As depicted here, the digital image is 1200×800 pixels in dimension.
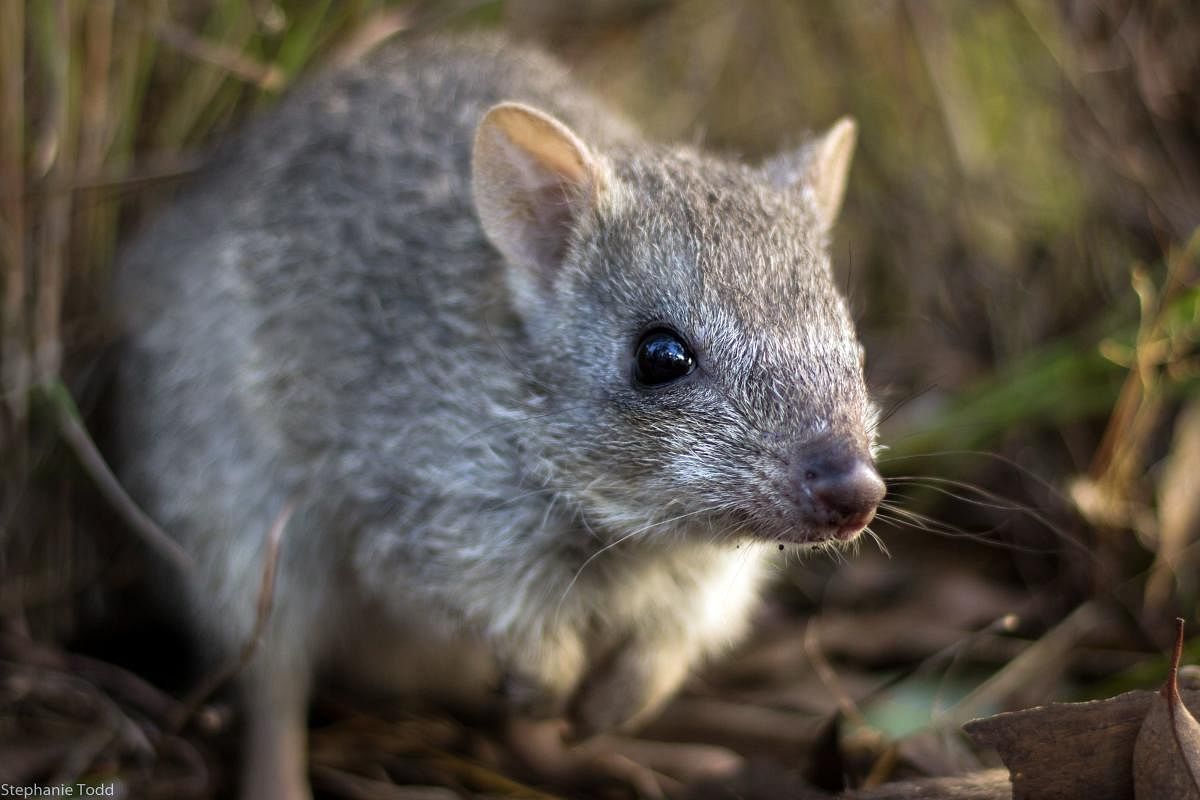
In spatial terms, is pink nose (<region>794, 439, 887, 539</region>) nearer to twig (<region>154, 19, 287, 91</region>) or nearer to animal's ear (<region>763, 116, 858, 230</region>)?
animal's ear (<region>763, 116, 858, 230</region>)

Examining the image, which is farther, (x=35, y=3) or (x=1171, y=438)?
(x=1171, y=438)

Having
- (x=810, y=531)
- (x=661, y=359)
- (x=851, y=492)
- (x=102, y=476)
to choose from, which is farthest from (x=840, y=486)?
(x=102, y=476)

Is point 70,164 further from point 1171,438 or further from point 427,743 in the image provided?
point 1171,438

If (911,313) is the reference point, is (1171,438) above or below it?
below

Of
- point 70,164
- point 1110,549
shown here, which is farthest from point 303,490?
point 1110,549

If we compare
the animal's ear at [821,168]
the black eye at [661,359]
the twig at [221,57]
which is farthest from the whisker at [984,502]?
the twig at [221,57]

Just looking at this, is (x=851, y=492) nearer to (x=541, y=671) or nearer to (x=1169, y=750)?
(x=1169, y=750)

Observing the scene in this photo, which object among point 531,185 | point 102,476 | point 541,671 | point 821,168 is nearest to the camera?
point 531,185
